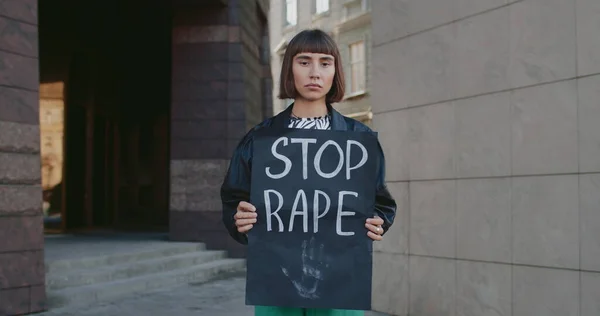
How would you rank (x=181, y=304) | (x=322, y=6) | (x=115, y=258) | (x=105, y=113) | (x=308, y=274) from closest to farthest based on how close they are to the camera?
(x=308, y=274), (x=181, y=304), (x=115, y=258), (x=105, y=113), (x=322, y=6)

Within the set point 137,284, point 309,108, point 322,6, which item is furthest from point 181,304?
point 322,6

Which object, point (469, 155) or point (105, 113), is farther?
point (105, 113)

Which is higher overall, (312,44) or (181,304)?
(312,44)

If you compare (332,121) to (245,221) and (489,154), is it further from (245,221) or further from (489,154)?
(489,154)

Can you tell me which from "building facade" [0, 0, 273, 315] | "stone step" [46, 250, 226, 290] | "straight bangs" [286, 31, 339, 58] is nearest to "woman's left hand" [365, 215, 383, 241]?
"straight bangs" [286, 31, 339, 58]

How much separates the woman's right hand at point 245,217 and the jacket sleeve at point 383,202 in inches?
20.0

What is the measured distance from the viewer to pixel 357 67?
23.6m

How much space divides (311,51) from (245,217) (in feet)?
2.26

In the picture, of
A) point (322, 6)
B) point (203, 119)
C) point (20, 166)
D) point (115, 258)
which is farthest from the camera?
point (322, 6)

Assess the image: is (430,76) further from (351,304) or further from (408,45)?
(351,304)

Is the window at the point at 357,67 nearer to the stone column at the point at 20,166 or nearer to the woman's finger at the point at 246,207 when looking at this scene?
the stone column at the point at 20,166

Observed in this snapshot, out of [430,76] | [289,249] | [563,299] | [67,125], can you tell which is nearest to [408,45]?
[430,76]

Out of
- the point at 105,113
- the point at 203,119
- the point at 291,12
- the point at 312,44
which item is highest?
the point at 291,12

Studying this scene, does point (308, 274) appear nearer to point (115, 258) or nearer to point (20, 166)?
point (20, 166)
